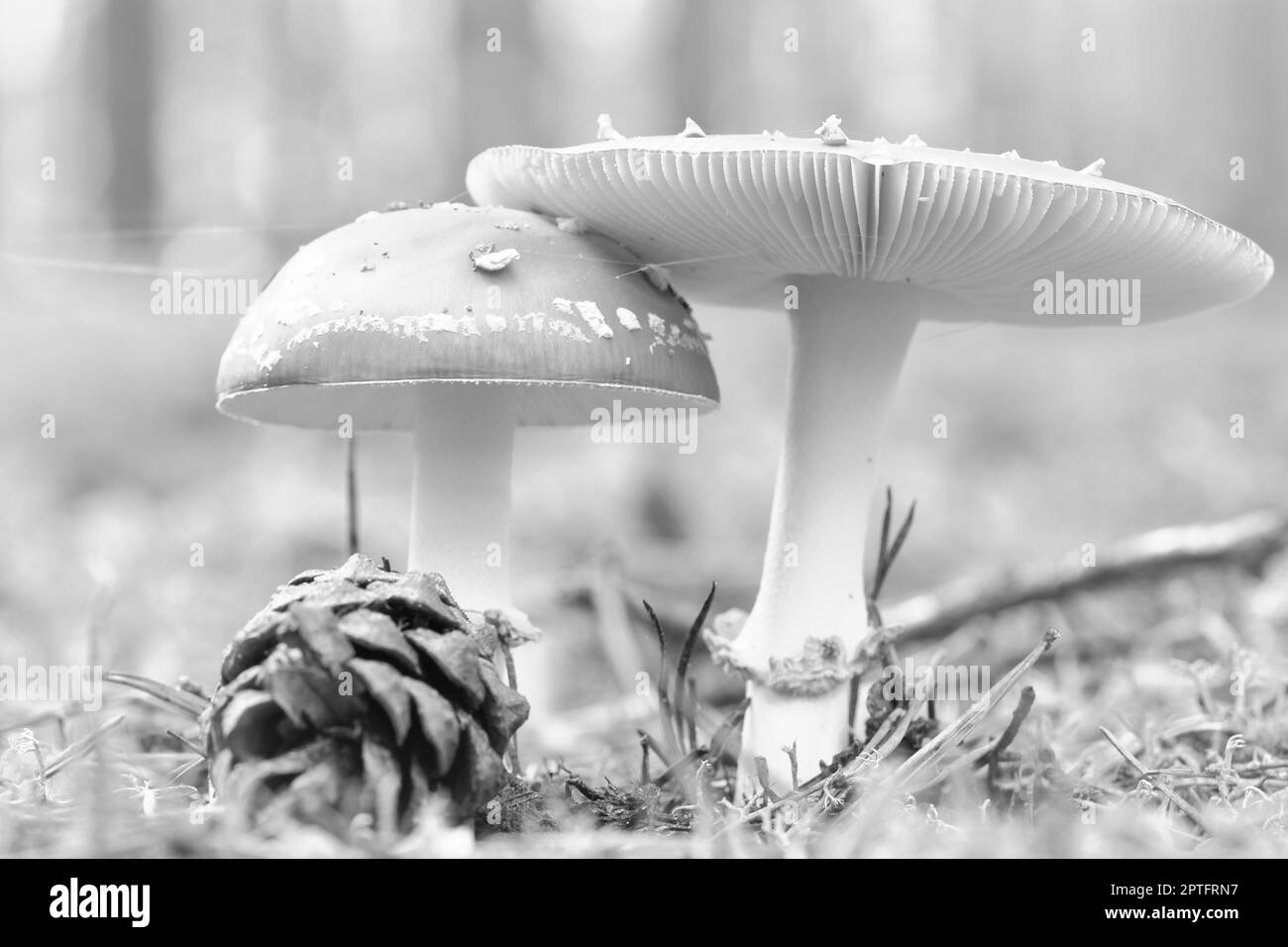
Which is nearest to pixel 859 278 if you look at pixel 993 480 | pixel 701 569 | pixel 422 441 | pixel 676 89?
pixel 422 441

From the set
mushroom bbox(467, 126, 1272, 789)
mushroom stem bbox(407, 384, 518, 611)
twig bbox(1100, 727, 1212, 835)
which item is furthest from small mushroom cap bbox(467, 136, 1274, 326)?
twig bbox(1100, 727, 1212, 835)

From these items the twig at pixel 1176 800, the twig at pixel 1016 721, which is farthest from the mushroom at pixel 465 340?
the twig at pixel 1176 800

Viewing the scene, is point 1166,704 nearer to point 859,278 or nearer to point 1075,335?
point 859,278

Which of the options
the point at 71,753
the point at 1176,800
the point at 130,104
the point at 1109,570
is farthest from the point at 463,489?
the point at 130,104

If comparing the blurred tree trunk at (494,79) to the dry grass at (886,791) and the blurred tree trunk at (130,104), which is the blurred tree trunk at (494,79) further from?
the dry grass at (886,791)

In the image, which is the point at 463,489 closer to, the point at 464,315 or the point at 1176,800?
the point at 464,315

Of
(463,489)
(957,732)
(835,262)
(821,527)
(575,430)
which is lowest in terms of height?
(957,732)
